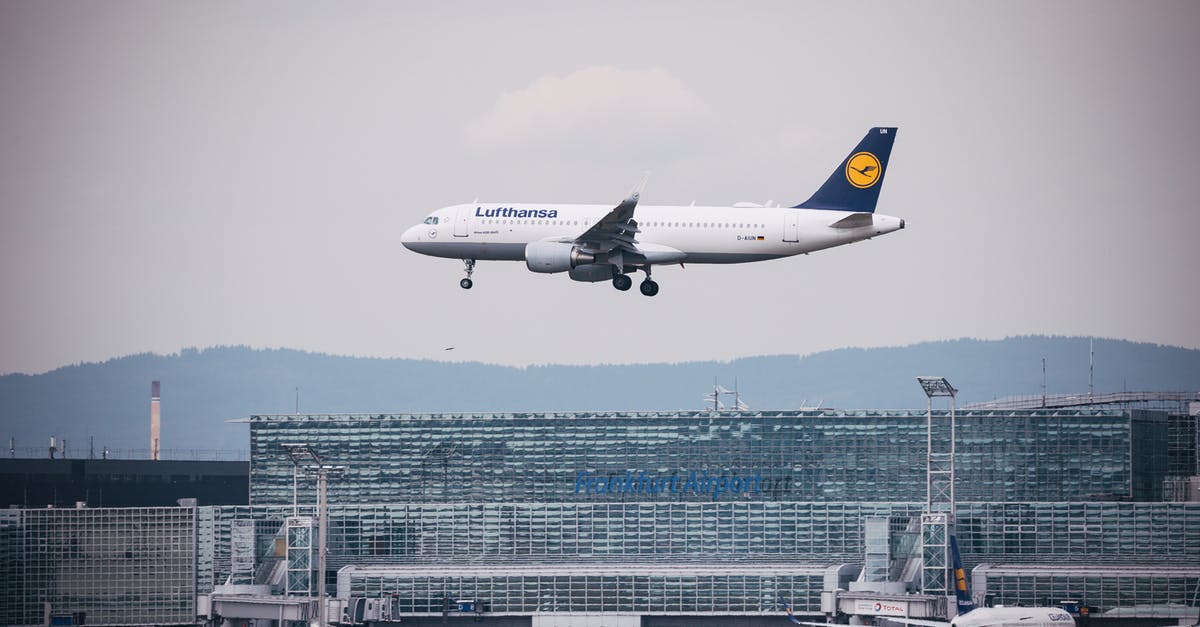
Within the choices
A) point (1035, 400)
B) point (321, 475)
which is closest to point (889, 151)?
point (321, 475)

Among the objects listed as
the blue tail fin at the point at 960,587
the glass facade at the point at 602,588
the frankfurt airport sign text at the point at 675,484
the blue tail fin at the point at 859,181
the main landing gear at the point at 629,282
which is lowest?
the glass facade at the point at 602,588

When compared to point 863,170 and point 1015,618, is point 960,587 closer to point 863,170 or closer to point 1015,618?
point 1015,618

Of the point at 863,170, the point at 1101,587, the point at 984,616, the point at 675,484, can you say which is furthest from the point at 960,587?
the point at 675,484

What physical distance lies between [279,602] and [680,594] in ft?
87.9

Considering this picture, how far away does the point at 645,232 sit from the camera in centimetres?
10694

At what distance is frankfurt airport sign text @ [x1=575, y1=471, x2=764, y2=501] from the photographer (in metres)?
153

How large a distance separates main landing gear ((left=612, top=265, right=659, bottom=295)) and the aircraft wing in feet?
5.86

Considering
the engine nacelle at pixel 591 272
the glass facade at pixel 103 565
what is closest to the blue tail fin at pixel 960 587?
the engine nacelle at pixel 591 272

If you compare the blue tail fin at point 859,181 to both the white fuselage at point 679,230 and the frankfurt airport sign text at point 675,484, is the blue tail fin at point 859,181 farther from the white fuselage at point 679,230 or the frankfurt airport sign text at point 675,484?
the frankfurt airport sign text at point 675,484

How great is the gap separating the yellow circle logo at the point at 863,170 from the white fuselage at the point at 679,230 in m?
3.63

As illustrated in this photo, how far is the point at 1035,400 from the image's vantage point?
610 feet

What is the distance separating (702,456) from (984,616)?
50691mm

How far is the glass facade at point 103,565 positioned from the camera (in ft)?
443

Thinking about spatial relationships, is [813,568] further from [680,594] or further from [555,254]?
[555,254]
